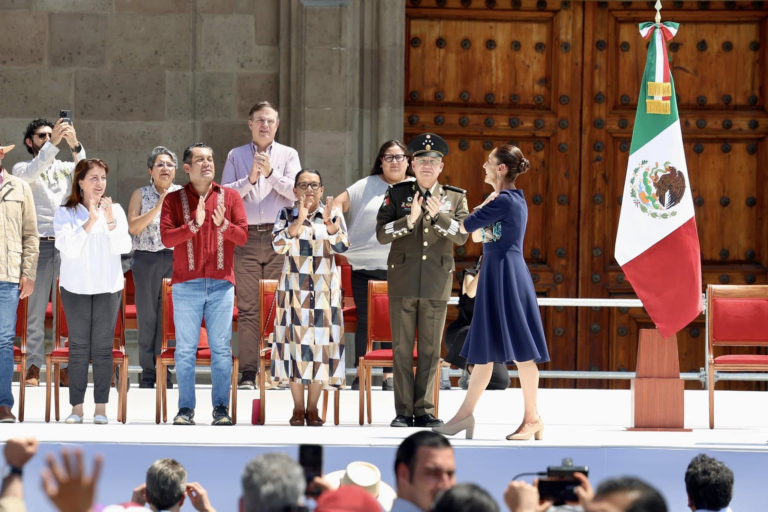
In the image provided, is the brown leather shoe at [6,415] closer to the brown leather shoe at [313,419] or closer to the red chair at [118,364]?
the red chair at [118,364]

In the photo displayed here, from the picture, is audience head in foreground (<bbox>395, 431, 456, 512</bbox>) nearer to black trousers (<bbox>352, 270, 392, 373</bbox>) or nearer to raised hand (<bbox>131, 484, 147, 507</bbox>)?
raised hand (<bbox>131, 484, 147, 507</bbox>)

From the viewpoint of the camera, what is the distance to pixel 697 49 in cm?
1099

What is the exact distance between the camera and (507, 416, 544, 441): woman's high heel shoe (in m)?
6.86

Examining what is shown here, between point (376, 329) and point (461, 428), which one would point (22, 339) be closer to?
point (376, 329)

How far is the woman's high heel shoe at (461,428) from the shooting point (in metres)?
6.97

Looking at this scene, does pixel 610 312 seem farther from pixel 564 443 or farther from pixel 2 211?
pixel 2 211

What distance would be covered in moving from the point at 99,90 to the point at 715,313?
213 inches

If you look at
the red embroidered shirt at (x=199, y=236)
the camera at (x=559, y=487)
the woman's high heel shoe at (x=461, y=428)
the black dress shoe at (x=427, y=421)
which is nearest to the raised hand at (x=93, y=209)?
the red embroidered shirt at (x=199, y=236)

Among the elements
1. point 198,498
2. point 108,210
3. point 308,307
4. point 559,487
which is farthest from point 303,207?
point 559,487

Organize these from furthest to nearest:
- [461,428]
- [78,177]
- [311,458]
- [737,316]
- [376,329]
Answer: [737,316] → [376,329] → [78,177] → [461,428] → [311,458]

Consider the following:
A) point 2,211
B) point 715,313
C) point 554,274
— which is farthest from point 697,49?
point 2,211

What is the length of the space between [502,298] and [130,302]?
359cm

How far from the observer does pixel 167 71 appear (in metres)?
10.6

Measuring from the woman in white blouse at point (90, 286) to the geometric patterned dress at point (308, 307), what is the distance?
1.00 metres
